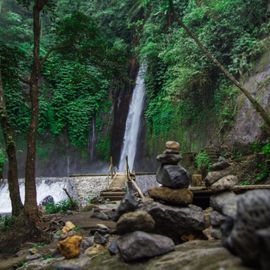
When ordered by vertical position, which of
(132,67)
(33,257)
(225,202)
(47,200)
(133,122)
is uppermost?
(132,67)

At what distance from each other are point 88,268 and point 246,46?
12.5 meters

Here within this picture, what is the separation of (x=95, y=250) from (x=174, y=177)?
182 cm

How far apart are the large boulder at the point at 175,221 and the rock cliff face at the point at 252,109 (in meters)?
7.09

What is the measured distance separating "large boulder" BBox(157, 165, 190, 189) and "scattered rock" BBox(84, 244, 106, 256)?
5.09ft

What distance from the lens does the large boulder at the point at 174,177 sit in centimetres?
632

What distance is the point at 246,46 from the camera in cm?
1561

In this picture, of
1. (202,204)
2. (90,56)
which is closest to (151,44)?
(90,56)

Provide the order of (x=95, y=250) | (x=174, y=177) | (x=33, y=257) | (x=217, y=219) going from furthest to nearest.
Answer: (x=33, y=257) < (x=95, y=250) < (x=174, y=177) < (x=217, y=219)

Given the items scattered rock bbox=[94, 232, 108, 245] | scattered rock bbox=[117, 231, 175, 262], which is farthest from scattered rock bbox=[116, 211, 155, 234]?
scattered rock bbox=[94, 232, 108, 245]

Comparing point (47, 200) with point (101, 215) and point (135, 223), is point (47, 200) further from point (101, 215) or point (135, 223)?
point (135, 223)

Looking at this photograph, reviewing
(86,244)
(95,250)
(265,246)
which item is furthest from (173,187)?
(265,246)

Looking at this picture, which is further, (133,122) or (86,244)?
(133,122)

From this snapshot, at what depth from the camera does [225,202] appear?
594 centimetres

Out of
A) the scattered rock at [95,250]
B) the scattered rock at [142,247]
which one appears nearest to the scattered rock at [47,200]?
the scattered rock at [95,250]
